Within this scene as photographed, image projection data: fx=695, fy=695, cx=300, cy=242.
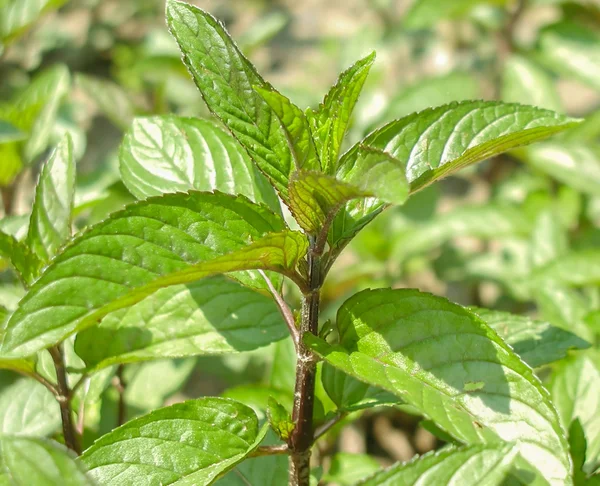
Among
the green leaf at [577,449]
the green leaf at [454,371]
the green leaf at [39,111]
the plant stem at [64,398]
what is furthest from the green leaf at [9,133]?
the green leaf at [577,449]

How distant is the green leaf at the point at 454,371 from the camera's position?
1023 millimetres

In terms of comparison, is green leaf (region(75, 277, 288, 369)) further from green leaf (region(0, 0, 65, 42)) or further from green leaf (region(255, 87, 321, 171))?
green leaf (region(0, 0, 65, 42))

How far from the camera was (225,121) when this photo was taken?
1.11 metres

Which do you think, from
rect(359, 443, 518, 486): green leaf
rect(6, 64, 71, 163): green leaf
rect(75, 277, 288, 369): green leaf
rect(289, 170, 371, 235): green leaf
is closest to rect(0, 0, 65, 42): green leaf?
rect(6, 64, 71, 163): green leaf

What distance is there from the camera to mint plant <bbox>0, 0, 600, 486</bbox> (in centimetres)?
96

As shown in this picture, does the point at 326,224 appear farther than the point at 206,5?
No

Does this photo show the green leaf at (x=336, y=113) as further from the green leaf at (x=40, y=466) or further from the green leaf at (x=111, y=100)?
the green leaf at (x=111, y=100)

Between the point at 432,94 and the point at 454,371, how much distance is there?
2.22m

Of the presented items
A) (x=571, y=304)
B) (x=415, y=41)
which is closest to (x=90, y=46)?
(x=415, y=41)

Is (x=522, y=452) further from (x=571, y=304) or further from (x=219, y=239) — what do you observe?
(x=571, y=304)

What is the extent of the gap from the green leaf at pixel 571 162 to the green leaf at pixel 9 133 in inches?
73.5

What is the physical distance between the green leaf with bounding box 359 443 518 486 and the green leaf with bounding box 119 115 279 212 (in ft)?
1.89

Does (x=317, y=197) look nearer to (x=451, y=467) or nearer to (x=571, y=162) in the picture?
(x=451, y=467)

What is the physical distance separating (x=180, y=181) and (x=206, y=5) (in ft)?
11.9
